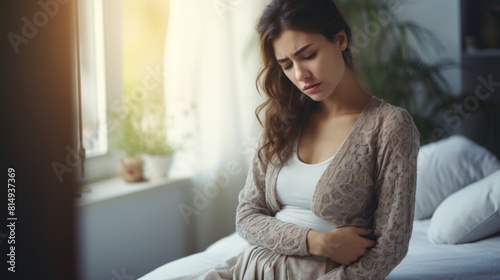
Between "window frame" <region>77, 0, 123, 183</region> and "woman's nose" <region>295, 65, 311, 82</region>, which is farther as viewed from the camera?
"window frame" <region>77, 0, 123, 183</region>

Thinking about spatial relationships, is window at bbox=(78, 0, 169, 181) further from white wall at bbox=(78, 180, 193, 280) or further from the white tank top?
the white tank top

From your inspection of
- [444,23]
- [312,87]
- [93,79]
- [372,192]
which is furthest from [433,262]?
[444,23]

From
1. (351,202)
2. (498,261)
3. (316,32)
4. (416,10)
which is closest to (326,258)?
(351,202)

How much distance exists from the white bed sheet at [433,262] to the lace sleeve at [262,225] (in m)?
0.14

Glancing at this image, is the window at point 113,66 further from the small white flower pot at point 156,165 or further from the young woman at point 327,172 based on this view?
the young woman at point 327,172

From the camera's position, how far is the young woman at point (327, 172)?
1549 millimetres

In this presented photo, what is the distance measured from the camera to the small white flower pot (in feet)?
9.68

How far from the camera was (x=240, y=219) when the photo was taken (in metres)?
1.76

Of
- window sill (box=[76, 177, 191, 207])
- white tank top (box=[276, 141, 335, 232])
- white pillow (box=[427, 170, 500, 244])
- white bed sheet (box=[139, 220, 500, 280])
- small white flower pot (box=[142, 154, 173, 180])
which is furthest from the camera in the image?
small white flower pot (box=[142, 154, 173, 180])

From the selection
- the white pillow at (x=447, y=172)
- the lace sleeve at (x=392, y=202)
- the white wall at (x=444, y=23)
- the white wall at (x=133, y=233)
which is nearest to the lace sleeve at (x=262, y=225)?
the lace sleeve at (x=392, y=202)

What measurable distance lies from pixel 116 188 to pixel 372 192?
1.39m

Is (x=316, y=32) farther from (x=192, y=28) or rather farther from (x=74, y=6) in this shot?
(x=192, y=28)

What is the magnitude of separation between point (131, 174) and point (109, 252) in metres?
0.36

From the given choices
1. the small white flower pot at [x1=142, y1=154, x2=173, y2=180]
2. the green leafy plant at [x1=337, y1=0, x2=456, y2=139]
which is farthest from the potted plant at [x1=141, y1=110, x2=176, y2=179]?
the green leafy plant at [x1=337, y1=0, x2=456, y2=139]
